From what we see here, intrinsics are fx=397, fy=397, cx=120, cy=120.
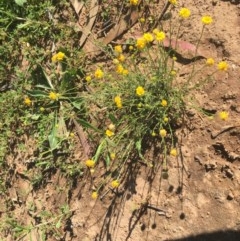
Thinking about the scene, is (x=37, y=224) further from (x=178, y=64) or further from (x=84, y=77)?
(x=178, y=64)

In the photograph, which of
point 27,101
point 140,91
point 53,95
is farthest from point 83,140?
point 140,91

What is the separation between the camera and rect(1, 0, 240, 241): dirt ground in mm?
2635

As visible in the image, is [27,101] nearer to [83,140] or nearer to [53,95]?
[53,95]

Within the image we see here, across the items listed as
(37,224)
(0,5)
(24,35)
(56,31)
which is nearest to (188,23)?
(56,31)

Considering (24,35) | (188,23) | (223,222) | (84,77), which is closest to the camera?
(223,222)

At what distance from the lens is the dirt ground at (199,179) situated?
2.63 m

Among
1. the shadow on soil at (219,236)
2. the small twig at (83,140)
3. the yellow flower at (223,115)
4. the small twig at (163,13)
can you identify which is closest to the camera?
the yellow flower at (223,115)

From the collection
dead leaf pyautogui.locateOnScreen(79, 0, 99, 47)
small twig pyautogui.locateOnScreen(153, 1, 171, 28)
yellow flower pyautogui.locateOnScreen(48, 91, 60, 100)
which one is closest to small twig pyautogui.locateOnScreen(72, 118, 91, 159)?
yellow flower pyautogui.locateOnScreen(48, 91, 60, 100)

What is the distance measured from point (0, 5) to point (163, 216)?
6.99ft

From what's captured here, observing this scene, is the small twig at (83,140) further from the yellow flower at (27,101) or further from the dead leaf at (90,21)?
the dead leaf at (90,21)

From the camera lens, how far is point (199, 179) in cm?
269

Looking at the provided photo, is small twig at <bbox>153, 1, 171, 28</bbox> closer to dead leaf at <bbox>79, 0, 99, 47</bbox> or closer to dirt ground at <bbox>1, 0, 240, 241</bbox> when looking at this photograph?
dirt ground at <bbox>1, 0, 240, 241</bbox>

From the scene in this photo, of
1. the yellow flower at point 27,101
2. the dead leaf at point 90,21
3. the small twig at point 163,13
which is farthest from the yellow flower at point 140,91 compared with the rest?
the yellow flower at point 27,101

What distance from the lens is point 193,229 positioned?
8.78 feet
